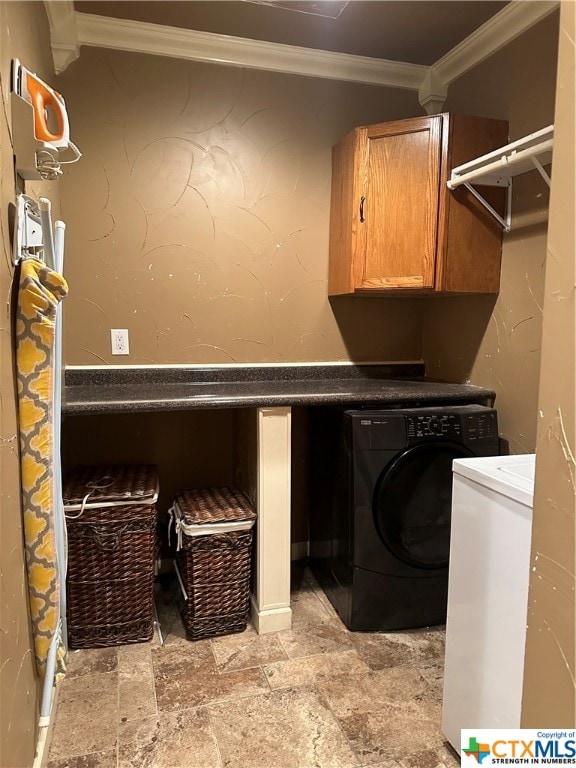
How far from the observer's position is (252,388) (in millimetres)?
2312

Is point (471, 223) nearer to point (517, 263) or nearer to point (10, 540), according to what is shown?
point (517, 263)

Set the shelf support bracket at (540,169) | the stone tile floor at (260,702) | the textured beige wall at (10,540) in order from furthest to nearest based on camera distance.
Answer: the shelf support bracket at (540,169)
the stone tile floor at (260,702)
the textured beige wall at (10,540)

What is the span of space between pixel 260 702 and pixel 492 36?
8.95 feet

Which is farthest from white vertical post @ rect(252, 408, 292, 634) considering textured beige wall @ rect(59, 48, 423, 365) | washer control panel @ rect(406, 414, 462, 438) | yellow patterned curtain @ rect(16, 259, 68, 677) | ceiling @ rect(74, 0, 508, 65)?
ceiling @ rect(74, 0, 508, 65)

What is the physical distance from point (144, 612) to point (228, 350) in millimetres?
1181

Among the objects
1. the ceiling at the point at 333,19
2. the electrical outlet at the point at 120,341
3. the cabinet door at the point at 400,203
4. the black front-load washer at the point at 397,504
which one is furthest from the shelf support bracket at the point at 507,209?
the electrical outlet at the point at 120,341

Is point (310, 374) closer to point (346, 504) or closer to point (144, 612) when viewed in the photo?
point (346, 504)

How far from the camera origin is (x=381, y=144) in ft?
7.43

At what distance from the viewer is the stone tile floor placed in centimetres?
151

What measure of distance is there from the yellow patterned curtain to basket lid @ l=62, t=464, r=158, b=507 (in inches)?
24.7

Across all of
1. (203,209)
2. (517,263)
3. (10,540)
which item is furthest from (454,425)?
(10,540)

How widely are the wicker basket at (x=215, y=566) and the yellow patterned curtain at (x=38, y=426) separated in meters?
0.75

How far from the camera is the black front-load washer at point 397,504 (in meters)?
2.04

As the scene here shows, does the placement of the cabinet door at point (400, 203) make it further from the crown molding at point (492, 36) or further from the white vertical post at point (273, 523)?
the white vertical post at point (273, 523)
